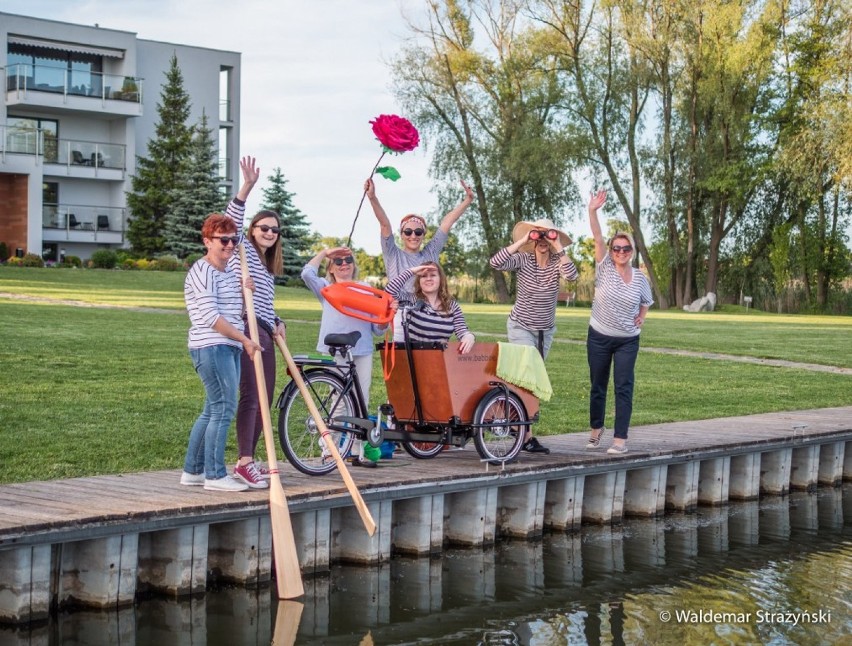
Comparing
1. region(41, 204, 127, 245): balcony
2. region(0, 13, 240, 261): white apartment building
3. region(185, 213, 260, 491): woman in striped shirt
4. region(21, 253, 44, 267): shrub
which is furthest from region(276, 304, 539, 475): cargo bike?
region(41, 204, 127, 245): balcony

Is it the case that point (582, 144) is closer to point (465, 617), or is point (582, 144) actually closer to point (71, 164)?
point (71, 164)

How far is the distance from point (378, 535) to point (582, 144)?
152 ft

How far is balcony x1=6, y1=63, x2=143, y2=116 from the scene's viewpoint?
47.2 m

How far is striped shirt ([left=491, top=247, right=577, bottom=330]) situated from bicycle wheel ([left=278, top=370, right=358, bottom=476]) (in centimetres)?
169

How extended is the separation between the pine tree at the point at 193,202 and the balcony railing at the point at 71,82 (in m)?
3.75

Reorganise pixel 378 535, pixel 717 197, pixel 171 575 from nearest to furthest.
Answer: pixel 171 575
pixel 378 535
pixel 717 197

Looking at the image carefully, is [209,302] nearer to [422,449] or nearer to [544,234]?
[422,449]

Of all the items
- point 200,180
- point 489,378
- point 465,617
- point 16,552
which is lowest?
point 465,617

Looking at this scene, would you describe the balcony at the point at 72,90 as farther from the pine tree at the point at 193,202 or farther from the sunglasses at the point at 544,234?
the sunglasses at the point at 544,234

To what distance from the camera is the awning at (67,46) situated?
48281 millimetres

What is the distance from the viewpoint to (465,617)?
843 cm

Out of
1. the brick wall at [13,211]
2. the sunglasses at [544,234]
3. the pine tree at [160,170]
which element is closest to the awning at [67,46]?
the pine tree at [160,170]

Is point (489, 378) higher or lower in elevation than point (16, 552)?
higher

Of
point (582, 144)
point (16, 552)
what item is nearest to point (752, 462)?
point (16, 552)
